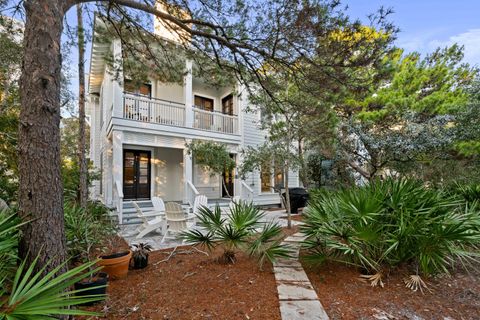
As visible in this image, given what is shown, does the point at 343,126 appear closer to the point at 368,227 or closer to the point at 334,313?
the point at 368,227

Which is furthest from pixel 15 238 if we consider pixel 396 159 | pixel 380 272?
pixel 396 159

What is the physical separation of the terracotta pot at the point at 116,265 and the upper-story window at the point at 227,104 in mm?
10408

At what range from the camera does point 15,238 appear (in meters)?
2.25

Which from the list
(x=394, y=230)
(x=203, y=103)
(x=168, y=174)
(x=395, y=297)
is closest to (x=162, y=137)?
(x=168, y=174)

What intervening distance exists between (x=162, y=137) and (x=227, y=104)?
4807 mm

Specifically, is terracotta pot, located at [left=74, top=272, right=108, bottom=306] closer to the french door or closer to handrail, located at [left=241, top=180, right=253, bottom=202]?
the french door

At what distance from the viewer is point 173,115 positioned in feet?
36.6

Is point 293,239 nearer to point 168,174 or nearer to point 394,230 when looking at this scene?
point 394,230

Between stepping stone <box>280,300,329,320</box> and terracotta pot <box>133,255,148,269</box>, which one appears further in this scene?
terracotta pot <box>133,255,148,269</box>

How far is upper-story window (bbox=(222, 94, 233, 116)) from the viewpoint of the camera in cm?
1346

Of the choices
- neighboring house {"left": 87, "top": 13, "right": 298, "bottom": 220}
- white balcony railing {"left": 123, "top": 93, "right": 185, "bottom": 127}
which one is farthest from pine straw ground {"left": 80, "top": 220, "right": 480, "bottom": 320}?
white balcony railing {"left": 123, "top": 93, "right": 185, "bottom": 127}

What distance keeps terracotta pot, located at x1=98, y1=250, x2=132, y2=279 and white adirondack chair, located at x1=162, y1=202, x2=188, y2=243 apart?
2462mm

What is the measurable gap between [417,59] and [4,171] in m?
17.1

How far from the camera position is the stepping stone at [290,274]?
3.69m
